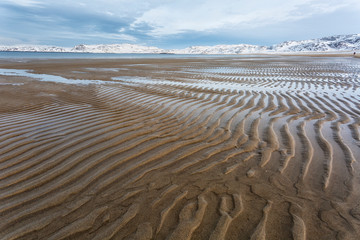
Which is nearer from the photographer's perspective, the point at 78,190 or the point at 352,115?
the point at 78,190

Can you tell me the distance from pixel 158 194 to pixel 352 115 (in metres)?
5.71

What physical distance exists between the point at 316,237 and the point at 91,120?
15.9 feet

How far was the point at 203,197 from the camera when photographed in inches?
96.9

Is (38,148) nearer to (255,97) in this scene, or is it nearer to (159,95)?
(159,95)

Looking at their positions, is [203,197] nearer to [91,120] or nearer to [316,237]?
[316,237]

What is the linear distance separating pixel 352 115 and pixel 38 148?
23.5 ft

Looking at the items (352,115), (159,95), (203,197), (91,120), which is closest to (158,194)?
(203,197)

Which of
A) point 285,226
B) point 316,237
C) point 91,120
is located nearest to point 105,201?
point 285,226

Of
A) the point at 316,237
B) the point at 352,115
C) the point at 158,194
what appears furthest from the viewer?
the point at 352,115

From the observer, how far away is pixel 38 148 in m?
3.72

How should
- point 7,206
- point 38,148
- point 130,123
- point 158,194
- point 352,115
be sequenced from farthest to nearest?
1. point 352,115
2. point 130,123
3. point 38,148
4. point 158,194
5. point 7,206

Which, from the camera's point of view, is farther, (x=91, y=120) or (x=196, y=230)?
(x=91, y=120)

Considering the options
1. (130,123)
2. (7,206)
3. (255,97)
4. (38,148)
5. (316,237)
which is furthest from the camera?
(255,97)

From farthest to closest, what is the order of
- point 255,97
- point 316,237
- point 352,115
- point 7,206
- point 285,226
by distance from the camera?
1. point 255,97
2. point 352,115
3. point 7,206
4. point 285,226
5. point 316,237
